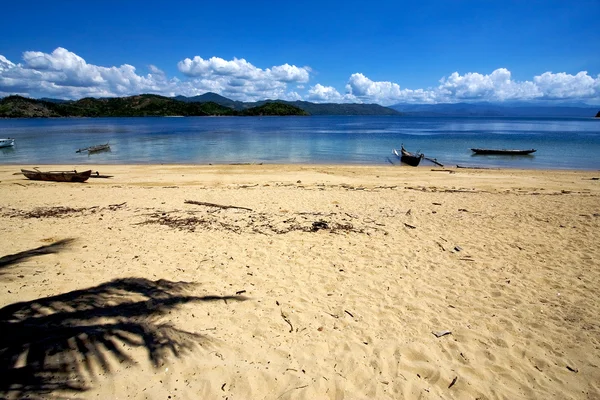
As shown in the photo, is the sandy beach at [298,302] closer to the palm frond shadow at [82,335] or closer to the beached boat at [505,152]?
the palm frond shadow at [82,335]

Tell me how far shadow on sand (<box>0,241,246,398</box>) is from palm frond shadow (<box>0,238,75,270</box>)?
221 cm

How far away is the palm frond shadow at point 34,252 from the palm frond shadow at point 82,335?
222 centimetres

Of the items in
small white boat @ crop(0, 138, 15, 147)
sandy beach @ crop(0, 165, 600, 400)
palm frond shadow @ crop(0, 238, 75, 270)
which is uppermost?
small white boat @ crop(0, 138, 15, 147)

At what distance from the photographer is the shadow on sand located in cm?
373

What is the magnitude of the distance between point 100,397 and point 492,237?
9.38 m

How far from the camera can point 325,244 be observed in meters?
8.25

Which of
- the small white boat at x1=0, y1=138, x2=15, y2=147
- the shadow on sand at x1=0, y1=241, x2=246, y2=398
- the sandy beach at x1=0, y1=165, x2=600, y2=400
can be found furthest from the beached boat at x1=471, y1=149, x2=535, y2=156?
the small white boat at x1=0, y1=138, x2=15, y2=147

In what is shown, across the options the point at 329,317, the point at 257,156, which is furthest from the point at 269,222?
the point at 257,156

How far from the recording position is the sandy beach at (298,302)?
4.00m

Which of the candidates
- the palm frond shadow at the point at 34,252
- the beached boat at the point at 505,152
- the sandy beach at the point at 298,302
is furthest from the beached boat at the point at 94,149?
the beached boat at the point at 505,152

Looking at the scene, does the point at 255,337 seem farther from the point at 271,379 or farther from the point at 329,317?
the point at 329,317

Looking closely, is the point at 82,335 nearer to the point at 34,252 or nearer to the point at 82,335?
the point at 82,335

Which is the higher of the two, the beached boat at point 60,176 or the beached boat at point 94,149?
the beached boat at point 94,149

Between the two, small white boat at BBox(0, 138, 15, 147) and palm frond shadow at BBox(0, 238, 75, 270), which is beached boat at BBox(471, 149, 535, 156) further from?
small white boat at BBox(0, 138, 15, 147)
